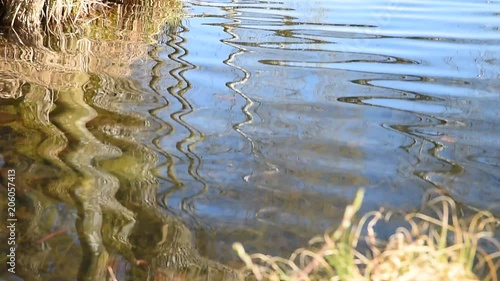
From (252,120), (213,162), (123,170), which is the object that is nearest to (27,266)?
(123,170)

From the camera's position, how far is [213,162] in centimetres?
395

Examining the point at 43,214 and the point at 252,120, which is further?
the point at 252,120

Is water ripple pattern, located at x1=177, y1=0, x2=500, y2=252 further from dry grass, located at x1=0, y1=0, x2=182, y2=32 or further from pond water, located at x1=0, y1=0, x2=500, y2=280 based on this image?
dry grass, located at x1=0, y1=0, x2=182, y2=32

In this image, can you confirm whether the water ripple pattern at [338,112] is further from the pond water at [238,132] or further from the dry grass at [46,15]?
the dry grass at [46,15]

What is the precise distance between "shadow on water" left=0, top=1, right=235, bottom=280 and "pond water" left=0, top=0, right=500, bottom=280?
0.01 meters

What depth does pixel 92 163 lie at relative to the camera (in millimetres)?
3885

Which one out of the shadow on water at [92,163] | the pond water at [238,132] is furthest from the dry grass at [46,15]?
the shadow on water at [92,163]

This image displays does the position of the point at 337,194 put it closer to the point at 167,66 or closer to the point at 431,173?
the point at 431,173

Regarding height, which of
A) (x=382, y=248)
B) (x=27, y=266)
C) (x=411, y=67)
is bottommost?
(x=27, y=266)

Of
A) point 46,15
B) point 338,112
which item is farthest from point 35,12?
point 338,112

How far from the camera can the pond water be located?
3.31m

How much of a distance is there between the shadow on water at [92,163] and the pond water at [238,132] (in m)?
0.01

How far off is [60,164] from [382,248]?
1.80m

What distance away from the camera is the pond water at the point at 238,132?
130 inches
